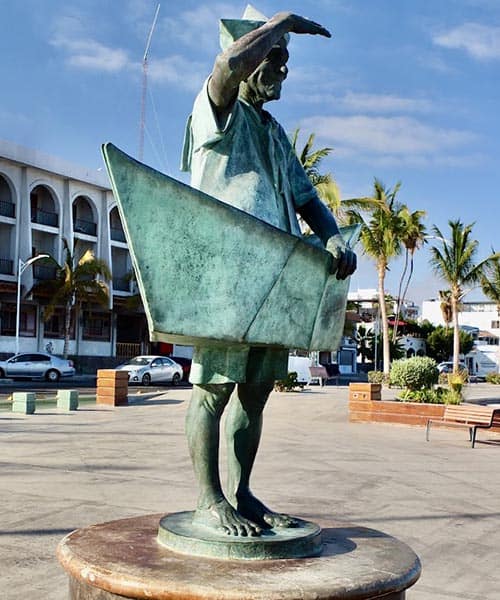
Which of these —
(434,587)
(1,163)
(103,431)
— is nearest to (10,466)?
(103,431)

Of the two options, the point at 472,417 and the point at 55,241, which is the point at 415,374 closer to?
the point at 472,417

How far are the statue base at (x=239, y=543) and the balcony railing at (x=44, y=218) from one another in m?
39.3

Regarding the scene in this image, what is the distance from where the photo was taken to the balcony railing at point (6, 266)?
38.1m

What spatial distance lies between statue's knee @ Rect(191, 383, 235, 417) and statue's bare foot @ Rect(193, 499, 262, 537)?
38 cm

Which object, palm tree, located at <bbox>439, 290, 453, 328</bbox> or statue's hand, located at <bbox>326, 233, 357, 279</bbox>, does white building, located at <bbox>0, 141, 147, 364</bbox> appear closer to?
palm tree, located at <bbox>439, 290, 453, 328</bbox>

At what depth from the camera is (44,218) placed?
4088 cm

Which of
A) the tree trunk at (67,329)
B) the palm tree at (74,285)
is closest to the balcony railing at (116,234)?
the palm tree at (74,285)

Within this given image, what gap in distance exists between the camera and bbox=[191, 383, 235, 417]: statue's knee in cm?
306

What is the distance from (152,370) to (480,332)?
60330 mm

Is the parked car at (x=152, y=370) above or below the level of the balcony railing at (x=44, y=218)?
below

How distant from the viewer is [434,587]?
4445 mm

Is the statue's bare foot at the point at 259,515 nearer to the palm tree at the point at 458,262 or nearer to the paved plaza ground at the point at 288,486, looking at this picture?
the paved plaza ground at the point at 288,486

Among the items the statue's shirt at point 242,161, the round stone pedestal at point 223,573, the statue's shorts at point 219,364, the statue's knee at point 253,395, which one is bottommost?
the round stone pedestal at point 223,573

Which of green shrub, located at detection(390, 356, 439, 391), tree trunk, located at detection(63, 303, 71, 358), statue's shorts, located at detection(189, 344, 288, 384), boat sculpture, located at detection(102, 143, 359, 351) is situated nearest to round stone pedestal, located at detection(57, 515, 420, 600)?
statue's shorts, located at detection(189, 344, 288, 384)
